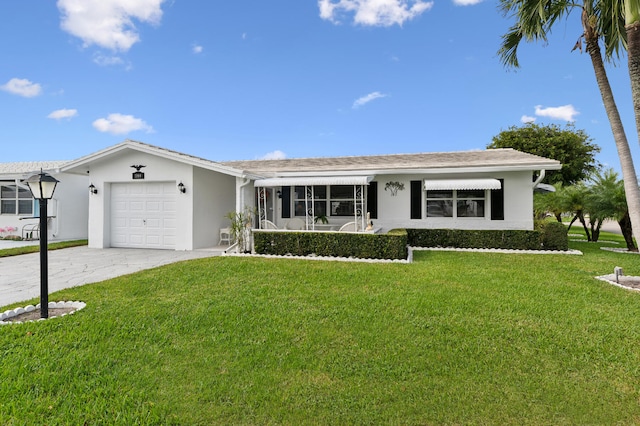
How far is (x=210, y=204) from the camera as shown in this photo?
16.1m

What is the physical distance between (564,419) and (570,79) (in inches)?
732

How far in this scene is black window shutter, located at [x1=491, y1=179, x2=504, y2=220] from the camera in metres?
15.7

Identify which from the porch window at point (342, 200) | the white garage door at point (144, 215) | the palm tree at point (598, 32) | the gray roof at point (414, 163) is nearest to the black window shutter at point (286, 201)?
the gray roof at point (414, 163)

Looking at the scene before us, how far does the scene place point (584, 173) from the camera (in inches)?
1384

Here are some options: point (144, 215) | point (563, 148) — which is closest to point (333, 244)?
point (144, 215)

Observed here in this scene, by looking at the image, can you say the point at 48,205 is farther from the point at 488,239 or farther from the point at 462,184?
the point at 488,239

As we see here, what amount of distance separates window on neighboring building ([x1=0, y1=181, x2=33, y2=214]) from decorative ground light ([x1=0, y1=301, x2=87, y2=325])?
18123 mm

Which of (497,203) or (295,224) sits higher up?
(497,203)

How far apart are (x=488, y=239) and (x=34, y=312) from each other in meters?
16.2

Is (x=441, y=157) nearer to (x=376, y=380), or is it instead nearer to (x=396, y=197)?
(x=396, y=197)

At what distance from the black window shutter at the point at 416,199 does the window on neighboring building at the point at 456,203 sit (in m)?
0.48

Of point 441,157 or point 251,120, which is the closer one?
point 441,157

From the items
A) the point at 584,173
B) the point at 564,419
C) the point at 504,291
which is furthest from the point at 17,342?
the point at 584,173

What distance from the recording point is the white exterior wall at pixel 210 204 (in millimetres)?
15016
